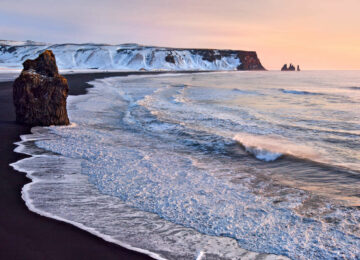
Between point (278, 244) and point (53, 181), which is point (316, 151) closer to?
point (278, 244)

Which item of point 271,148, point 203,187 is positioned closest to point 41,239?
point 203,187

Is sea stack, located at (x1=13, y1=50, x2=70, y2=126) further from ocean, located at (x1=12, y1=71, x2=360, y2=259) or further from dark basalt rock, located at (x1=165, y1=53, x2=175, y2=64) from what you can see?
dark basalt rock, located at (x1=165, y1=53, x2=175, y2=64)

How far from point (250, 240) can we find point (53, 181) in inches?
124

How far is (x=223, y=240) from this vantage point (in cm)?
314

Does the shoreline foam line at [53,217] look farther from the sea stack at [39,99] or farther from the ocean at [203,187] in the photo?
the sea stack at [39,99]

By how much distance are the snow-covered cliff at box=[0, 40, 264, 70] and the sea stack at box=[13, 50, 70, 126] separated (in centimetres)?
11754

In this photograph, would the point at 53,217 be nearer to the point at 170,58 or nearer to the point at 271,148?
the point at 271,148

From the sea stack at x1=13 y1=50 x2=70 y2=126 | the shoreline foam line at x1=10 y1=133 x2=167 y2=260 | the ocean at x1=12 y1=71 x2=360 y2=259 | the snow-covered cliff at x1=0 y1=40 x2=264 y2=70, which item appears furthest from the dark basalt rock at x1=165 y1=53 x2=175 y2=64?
the shoreline foam line at x1=10 y1=133 x2=167 y2=260

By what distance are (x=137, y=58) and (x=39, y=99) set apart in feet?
437

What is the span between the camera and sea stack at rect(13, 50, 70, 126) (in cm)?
867

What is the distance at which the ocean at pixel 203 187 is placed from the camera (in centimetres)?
313

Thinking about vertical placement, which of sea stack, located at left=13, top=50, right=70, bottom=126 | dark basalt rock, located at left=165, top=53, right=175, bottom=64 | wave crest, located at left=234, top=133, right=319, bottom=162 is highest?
dark basalt rock, located at left=165, top=53, right=175, bottom=64

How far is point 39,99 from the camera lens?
8.73 metres

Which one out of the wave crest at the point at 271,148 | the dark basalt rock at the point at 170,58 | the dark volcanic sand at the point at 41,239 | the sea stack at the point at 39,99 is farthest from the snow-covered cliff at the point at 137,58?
the dark volcanic sand at the point at 41,239
